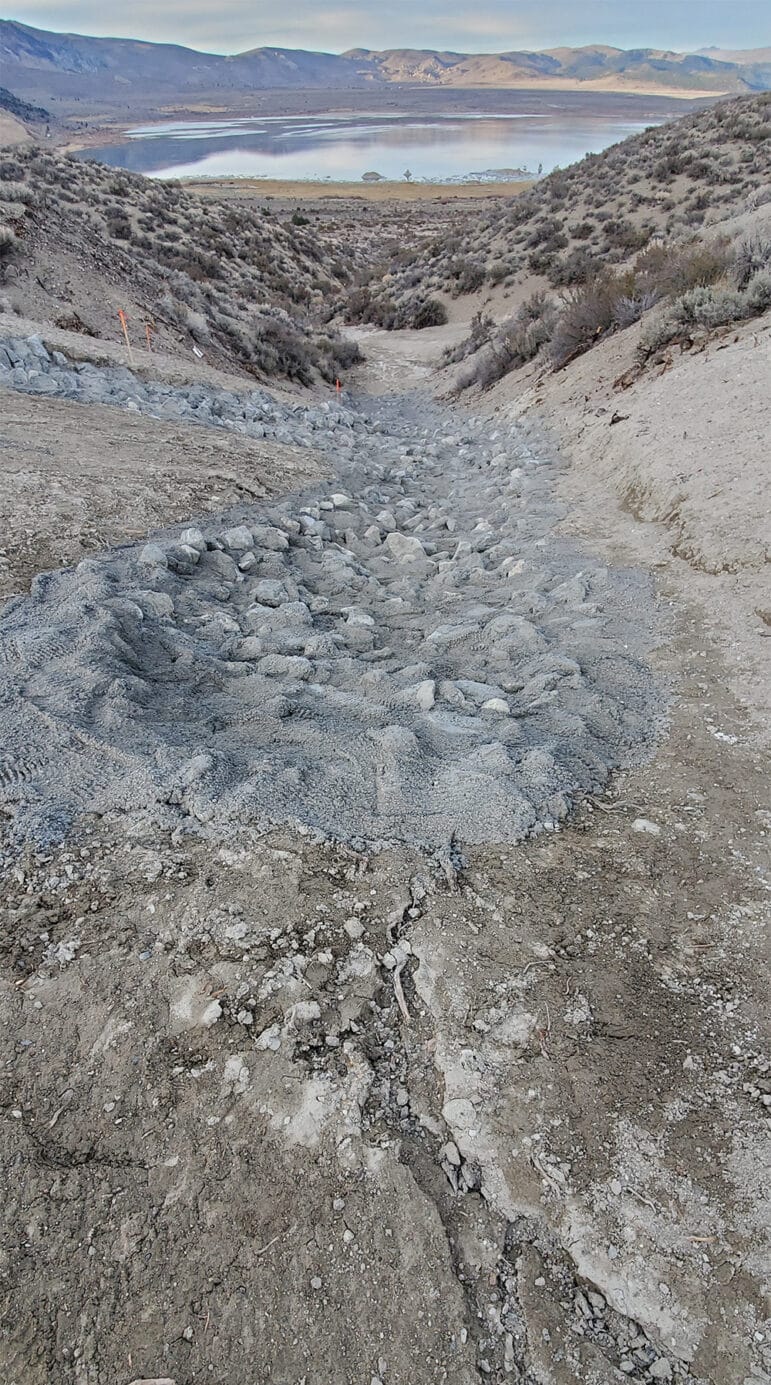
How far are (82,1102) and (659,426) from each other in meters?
7.76

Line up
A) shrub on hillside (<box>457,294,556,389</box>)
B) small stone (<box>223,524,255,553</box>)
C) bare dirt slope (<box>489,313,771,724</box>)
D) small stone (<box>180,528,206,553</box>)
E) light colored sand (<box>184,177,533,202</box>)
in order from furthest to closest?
light colored sand (<box>184,177,533,202</box>), shrub on hillside (<box>457,294,556,389</box>), small stone (<box>223,524,255,553</box>), small stone (<box>180,528,206,553</box>), bare dirt slope (<box>489,313,771,724</box>)

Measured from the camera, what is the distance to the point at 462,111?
152m

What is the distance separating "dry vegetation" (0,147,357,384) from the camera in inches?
543

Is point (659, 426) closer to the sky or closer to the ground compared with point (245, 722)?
closer to the sky

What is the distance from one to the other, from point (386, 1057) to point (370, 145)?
126 meters

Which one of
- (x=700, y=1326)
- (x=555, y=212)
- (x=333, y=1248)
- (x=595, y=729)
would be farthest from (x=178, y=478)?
(x=555, y=212)

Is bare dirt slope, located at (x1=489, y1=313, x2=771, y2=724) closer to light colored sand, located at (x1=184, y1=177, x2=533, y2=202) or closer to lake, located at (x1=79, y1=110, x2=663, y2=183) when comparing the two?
light colored sand, located at (x1=184, y1=177, x2=533, y2=202)

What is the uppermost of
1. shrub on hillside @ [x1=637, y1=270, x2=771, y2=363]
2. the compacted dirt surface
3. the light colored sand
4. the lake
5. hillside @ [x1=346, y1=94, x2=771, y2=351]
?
the lake

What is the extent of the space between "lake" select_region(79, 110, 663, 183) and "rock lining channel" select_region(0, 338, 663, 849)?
214 ft

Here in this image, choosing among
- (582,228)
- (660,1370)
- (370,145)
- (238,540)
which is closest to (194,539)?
(238,540)

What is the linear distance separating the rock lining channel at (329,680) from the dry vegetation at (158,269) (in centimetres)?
979

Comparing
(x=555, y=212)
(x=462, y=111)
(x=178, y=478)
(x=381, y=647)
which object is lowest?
(x=381, y=647)

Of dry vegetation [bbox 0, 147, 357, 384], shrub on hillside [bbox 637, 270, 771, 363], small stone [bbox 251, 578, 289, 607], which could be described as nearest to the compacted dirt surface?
small stone [bbox 251, 578, 289, 607]

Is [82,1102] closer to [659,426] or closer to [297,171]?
[659,426]
